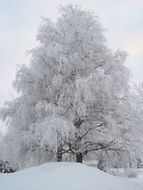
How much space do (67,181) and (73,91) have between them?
22.8ft

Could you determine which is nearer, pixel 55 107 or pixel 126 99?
pixel 55 107

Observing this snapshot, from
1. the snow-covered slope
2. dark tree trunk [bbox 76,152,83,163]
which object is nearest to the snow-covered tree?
dark tree trunk [bbox 76,152,83,163]

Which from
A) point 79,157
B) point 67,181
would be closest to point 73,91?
point 79,157

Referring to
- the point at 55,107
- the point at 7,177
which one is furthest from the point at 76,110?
the point at 7,177

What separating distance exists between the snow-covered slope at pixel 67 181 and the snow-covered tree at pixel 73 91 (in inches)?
190

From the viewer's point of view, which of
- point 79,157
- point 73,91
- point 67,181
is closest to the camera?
point 67,181

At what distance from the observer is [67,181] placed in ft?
33.2

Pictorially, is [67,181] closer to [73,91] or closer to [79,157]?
[73,91]

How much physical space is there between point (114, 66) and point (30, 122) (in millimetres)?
5305

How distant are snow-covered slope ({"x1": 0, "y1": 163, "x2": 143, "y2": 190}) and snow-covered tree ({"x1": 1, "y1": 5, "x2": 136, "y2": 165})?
483cm

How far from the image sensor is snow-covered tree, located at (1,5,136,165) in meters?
16.3

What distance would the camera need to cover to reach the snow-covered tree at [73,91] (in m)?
16.3

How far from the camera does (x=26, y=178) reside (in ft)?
36.2

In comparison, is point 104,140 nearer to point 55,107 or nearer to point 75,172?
point 55,107
